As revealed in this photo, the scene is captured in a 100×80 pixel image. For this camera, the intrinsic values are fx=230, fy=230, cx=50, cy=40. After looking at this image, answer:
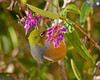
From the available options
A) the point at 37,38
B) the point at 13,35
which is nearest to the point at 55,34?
the point at 37,38

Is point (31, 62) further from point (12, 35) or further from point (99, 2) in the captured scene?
Answer: point (99, 2)

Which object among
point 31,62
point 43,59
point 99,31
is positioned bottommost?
point 31,62

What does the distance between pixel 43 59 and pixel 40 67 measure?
64 centimetres

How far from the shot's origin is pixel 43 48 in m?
0.71

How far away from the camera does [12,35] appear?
1.54 meters

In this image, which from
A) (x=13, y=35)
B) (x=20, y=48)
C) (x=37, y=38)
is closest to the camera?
(x=37, y=38)

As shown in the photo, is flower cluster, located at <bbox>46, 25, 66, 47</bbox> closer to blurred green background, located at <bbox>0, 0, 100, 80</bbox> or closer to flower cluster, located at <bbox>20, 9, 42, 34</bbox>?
flower cluster, located at <bbox>20, 9, 42, 34</bbox>

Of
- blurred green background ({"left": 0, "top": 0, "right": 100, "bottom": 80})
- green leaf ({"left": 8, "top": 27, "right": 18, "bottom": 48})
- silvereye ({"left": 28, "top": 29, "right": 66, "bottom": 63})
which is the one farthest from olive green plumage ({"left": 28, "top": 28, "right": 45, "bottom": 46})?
green leaf ({"left": 8, "top": 27, "right": 18, "bottom": 48})

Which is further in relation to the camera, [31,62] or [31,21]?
[31,62]

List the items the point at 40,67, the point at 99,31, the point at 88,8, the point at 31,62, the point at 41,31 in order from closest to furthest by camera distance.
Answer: the point at 41,31, the point at 88,8, the point at 40,67, the point at 31,62, the point at 99,31

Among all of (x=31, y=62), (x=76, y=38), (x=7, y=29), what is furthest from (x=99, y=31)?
(x=76, y=38)

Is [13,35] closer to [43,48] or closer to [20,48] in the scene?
[20,48]

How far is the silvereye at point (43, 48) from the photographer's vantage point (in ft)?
2.31

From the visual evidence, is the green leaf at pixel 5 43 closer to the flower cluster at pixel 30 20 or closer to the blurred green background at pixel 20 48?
the blurred green background at pixel 20 48
